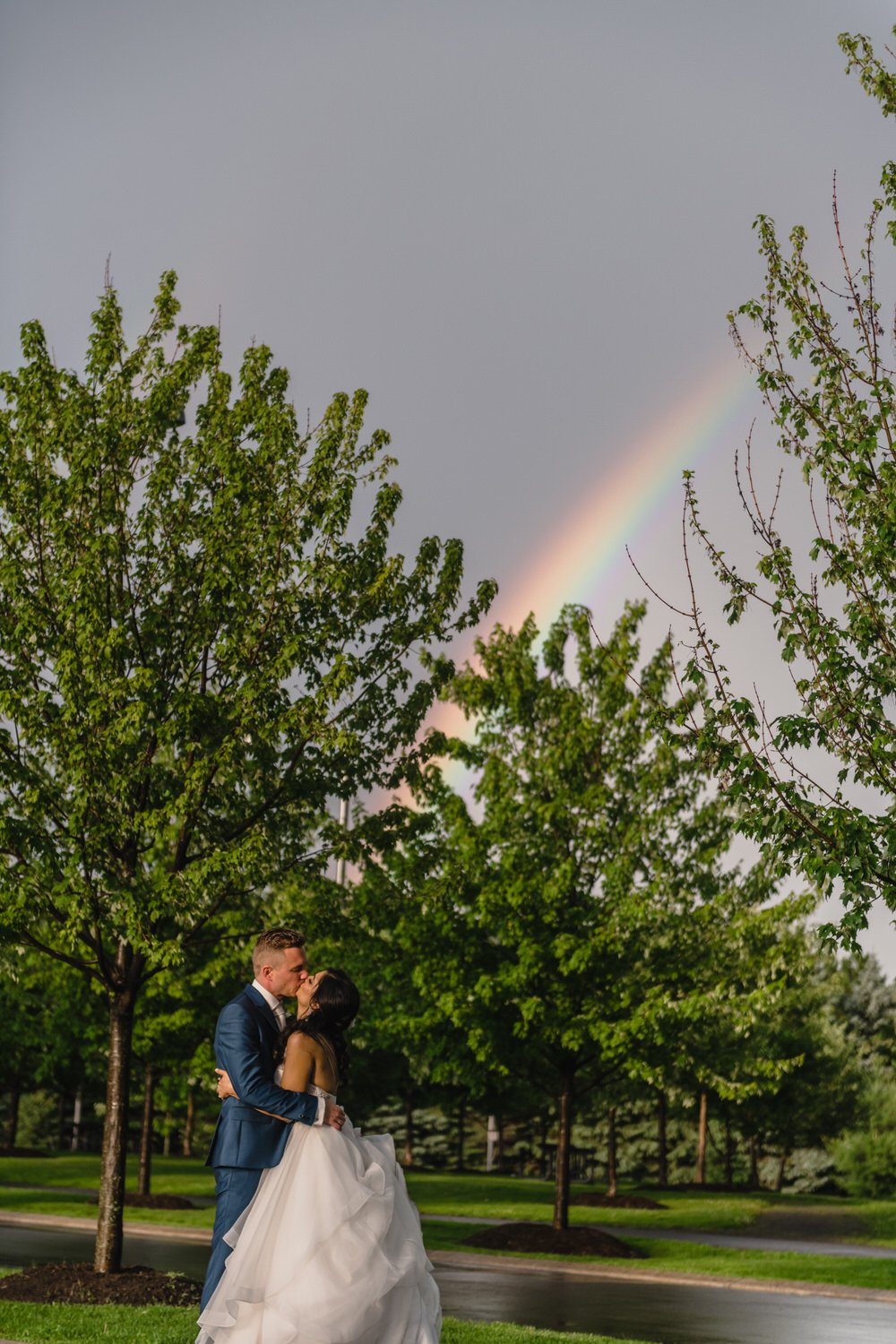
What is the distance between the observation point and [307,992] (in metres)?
7.07

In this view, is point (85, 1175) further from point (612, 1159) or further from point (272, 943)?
point (272, 943)

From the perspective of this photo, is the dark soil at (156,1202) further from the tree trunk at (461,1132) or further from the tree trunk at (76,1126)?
the tree trunk at (76,1126)

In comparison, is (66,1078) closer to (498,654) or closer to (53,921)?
(498,654)

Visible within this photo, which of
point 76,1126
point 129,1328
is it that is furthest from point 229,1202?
point 76,1126

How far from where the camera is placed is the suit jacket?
22.3 feet

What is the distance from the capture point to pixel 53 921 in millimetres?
14102

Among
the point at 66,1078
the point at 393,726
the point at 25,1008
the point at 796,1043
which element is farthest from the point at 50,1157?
the point at 393,726

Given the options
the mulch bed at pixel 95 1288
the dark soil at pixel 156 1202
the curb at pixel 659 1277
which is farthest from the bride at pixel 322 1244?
the dark soil at pixel 156 1202

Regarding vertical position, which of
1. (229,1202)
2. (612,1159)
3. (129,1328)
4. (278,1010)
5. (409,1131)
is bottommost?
(409,1131)

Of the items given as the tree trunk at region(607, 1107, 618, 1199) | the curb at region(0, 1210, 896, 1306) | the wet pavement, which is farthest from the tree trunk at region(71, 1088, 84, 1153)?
the wet pavement

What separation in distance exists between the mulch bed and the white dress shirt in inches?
277

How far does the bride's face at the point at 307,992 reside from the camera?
23.0ft

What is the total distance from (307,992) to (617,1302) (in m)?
11.6

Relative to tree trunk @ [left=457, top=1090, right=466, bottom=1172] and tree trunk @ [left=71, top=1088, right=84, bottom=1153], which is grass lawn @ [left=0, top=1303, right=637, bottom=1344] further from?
tree trunk @ [left=71, top=1088, right=84, bottom=1153]
